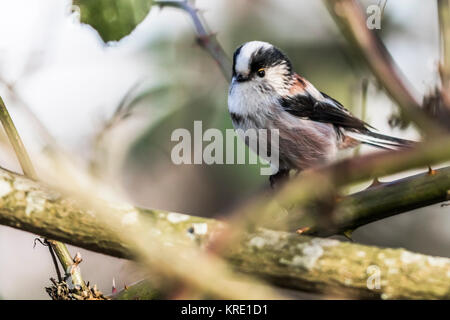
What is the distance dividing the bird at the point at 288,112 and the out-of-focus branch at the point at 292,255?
970mm

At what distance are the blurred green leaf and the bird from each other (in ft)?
3.06

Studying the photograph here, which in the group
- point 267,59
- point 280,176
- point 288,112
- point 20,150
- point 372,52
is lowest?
point 20,150

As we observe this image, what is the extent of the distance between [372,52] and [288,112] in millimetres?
1174

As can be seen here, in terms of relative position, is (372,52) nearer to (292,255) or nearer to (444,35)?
(444,35)

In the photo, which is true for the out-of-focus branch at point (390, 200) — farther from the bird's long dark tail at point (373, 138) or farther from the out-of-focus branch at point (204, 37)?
the bird's long dark tail at point (373, 138)

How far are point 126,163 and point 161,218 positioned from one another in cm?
92

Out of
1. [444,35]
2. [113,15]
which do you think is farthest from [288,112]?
[113,15]

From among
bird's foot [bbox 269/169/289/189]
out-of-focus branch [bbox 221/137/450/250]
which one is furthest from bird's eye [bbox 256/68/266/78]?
out-of-focus branch [bbox 221/137/450/250]

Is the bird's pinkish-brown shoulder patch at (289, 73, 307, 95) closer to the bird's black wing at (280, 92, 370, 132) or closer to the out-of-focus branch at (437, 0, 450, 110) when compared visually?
the bird's black wing at (280, 92, 370, 132)

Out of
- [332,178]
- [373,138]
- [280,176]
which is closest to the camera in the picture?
[332,178]

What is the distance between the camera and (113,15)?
1.00 metres

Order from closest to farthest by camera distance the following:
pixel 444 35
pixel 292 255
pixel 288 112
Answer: pixel 292 255 → pixel 444 35 → pixel 288 112

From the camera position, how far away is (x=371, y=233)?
2492mm

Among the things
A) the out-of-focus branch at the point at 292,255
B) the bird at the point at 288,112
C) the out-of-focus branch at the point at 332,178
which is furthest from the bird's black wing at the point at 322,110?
the out-of-focus branch at the point at 332,178
